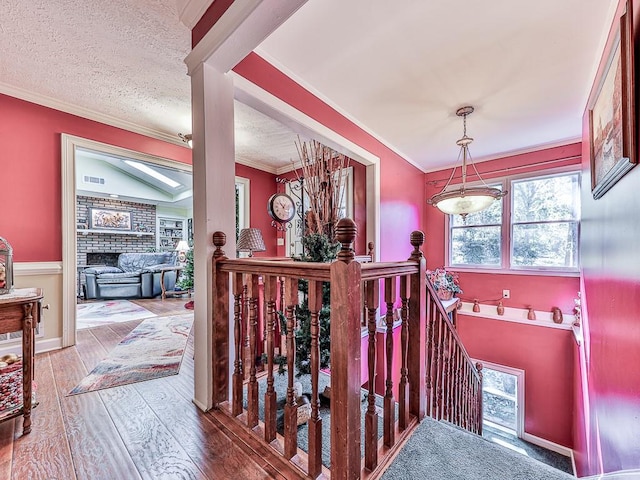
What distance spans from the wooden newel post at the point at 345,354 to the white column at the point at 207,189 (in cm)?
87

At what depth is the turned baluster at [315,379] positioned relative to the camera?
1.02 metres

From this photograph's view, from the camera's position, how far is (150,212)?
8570mm

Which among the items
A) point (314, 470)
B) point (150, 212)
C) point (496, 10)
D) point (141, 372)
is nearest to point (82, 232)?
point (150, 212)

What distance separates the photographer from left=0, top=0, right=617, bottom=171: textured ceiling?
164 centimetres

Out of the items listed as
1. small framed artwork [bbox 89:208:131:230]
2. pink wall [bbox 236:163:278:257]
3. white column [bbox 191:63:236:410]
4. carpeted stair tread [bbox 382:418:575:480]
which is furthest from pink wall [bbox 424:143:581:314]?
small framed artwork [bbox 89:208:131:230]

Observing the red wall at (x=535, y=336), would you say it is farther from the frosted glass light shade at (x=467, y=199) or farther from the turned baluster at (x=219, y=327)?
the turned baluster at (x=219, y=327)

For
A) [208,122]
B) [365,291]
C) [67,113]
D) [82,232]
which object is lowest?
[365,291]

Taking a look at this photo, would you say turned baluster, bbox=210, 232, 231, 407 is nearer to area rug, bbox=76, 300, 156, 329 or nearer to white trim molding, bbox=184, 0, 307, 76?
white trim molding, bbox=184, 0, 307, 76

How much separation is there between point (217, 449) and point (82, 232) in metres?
8.51

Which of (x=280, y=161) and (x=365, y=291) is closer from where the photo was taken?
(x=365, y=291)

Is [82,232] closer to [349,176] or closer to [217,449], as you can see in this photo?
[349,176]

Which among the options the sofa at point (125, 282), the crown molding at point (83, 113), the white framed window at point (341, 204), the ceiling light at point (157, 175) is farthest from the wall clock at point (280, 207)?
the ceiling light at point (157, 175)

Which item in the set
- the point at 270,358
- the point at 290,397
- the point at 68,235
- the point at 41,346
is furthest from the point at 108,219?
the point at 290,397

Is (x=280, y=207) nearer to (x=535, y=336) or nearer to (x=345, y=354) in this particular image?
(x=345, y=354)
